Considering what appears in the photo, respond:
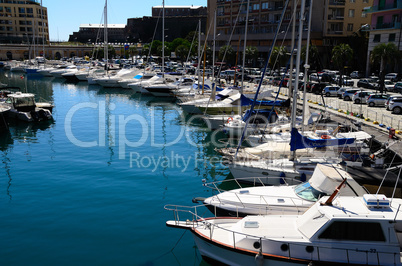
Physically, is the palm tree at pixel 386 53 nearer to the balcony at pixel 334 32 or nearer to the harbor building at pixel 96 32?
the balcony at pixel 334 32

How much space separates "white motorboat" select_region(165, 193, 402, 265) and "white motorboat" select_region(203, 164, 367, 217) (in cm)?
182

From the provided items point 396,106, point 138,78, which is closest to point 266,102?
point 396,106

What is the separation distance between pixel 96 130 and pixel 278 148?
2005 centimetres

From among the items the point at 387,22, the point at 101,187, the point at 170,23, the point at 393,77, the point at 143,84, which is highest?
→ the point at 170,23

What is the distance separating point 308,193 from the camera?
1556 centimetres

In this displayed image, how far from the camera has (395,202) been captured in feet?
42.1

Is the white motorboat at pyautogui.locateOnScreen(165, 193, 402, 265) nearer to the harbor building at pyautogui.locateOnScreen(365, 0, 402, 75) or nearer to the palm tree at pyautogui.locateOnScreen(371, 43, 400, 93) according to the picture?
the palm tree at pyautogui.locateOnScreen(371, 43, 400, 93)

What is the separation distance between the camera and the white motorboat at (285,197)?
14.8 meters

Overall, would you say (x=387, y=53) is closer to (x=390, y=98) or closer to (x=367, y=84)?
(x=367, y=84)

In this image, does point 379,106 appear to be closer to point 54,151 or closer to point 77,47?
point 54,151

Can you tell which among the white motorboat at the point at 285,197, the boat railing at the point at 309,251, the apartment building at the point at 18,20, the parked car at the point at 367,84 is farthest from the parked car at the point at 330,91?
→ the apartment building at the point at 18,20

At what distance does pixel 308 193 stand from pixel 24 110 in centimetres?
3321

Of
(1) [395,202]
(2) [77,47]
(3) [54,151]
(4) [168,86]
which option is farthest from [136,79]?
(2) [77,47]

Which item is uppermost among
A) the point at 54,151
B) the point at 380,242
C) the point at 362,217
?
the point at 362,217
